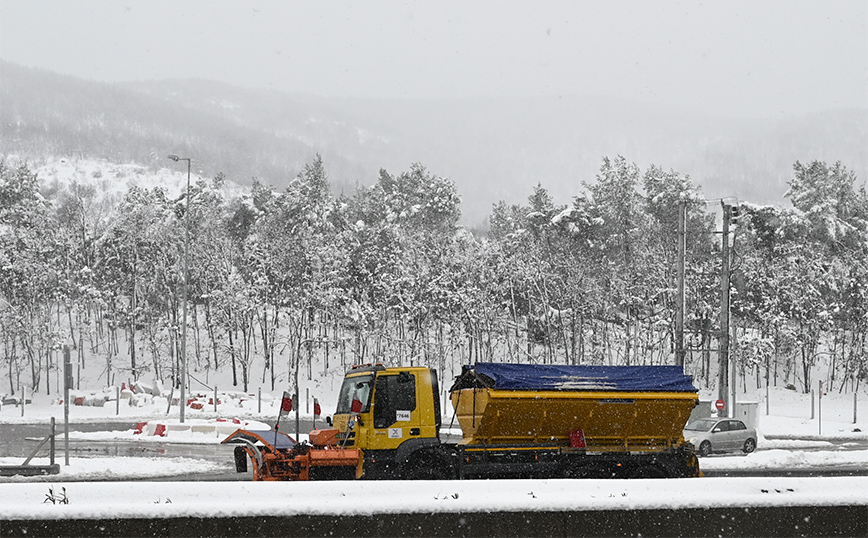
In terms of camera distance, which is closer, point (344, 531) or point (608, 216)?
point (344, 531)

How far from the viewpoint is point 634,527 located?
7.66m

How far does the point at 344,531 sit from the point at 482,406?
863cm

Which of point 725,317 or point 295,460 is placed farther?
point 725,317

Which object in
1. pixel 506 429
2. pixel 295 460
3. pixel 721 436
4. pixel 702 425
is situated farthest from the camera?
pixel 702 425

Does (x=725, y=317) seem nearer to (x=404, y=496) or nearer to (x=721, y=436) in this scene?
(x=721, y=436)

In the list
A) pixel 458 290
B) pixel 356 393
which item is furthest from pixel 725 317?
pixel 458 290

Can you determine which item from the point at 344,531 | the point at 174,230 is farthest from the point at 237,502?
the point at 174,230

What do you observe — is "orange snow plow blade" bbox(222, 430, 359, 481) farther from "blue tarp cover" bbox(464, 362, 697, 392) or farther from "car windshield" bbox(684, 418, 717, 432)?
"car windshield" bbox(684, 418, 717, 432)

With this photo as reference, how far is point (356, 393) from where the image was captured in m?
Result: 16.3

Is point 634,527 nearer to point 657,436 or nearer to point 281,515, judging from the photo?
point 281,515

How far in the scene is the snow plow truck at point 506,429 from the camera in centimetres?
1560

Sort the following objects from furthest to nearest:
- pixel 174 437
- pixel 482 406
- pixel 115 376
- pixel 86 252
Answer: pixel 86 252 < pixel 115 376 < pixel 174 437 < pixel 482 406

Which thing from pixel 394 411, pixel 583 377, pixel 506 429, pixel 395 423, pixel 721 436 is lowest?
pixel 721 436

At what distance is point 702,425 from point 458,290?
3559cm
